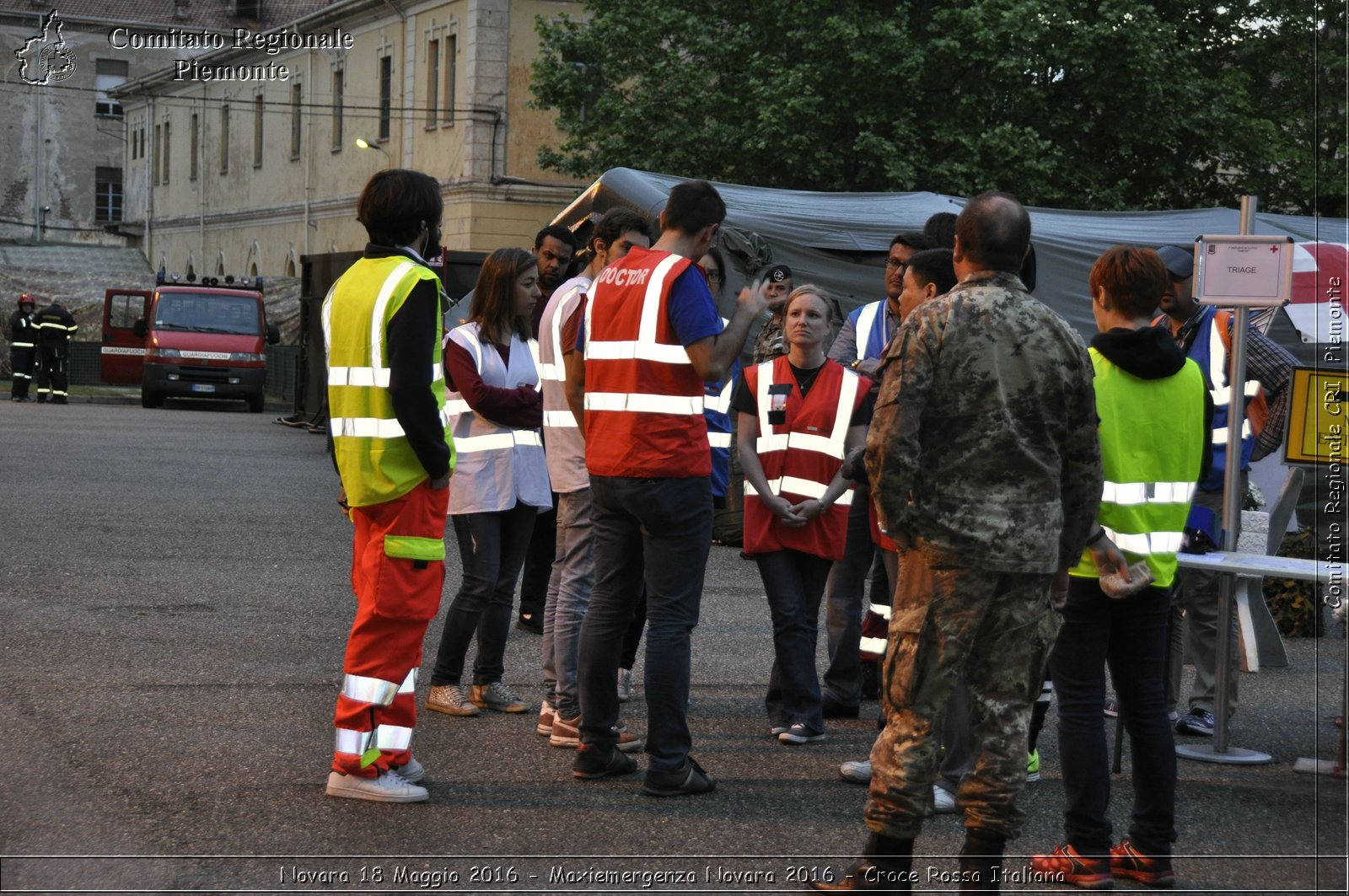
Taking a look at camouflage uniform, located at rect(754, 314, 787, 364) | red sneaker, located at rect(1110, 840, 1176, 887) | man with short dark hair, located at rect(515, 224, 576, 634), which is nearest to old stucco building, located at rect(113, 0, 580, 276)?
man with short dark hair, located at rect(515, 224, 576, 634)

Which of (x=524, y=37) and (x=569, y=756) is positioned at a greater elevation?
(x=524, y=37)

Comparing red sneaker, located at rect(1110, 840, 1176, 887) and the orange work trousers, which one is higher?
the orange work trousers

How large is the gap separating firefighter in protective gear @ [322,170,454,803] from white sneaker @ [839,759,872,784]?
152cm

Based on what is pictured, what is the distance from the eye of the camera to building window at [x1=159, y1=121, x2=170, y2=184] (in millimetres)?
64000

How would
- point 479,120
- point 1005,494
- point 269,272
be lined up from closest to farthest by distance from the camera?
1. point 1005,494
2. point 479,120
3. point 269,272

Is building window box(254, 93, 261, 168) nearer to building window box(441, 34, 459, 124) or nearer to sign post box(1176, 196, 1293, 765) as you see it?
building window box(441, 34, 459, 124)

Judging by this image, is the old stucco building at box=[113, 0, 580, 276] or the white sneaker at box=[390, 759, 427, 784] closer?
the white sneaker at box=[390, 759, 427, 784]

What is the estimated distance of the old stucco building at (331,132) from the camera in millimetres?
41781

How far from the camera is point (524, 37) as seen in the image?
138 ft

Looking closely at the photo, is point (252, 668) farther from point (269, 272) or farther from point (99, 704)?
point (269, 272)

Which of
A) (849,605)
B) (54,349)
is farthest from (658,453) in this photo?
(54,349)

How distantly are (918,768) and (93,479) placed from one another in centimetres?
1395

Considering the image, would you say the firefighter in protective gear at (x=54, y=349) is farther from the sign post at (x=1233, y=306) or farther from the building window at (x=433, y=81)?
the sign post at (x=1233, y=306)

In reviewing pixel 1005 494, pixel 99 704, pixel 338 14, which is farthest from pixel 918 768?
pixel 338 14
